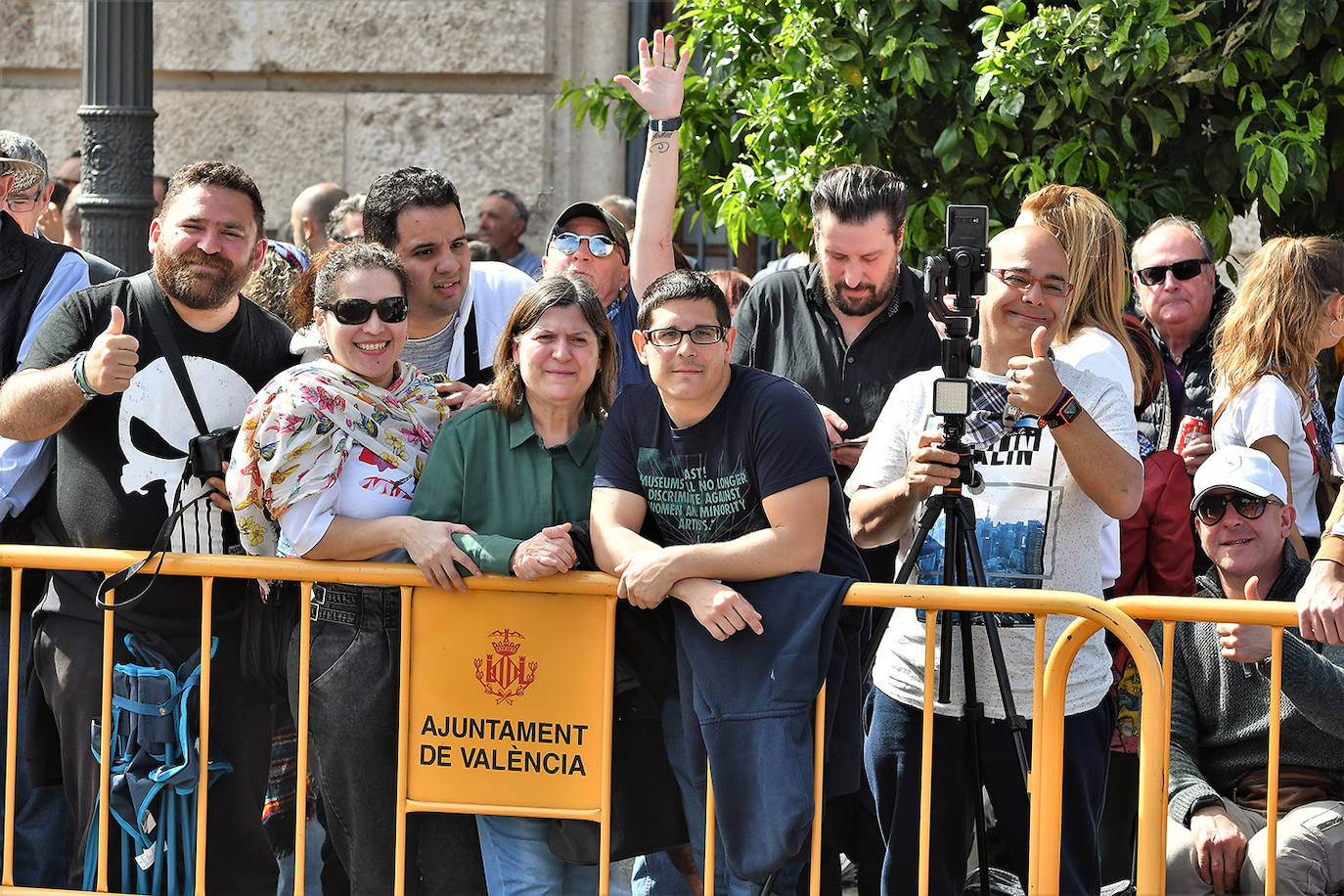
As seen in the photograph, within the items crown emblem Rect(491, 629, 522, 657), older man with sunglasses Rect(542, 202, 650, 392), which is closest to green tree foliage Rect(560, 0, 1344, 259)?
older man with sunglasses Rect(542, 202, 650, 392)

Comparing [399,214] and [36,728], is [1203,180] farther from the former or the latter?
[36,728]

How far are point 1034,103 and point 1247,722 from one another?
2.09 m

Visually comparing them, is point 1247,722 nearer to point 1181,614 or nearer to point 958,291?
point 1181,614

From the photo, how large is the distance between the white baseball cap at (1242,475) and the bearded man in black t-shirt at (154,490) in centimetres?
238

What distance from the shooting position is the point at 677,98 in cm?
460

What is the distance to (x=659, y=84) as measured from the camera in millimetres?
4586

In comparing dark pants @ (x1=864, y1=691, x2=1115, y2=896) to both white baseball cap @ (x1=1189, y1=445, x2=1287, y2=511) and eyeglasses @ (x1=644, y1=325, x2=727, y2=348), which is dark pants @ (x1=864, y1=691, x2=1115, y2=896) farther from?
eyeglasses @ (x1=644, y1=325, x2=727, y2=348)

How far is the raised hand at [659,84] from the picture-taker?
4566mm

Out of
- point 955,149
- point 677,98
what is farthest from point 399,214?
point 955,149

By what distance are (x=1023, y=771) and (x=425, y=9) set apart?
17.4 feet

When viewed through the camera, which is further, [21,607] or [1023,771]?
[21,607]

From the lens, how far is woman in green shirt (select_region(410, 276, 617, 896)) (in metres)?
3.64

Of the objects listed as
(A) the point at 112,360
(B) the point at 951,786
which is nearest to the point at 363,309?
(A) the point at 112,360

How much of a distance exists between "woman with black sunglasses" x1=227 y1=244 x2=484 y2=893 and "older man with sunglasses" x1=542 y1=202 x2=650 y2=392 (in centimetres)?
109
